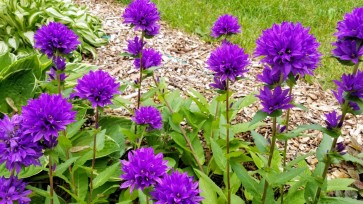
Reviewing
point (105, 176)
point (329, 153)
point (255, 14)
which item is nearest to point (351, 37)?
point (329, 153)

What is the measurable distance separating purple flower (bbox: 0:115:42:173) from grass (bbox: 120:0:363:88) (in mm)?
3590

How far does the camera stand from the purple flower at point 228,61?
1.94m

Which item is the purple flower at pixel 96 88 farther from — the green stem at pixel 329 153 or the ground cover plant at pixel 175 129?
the green stem at pixel 329 153

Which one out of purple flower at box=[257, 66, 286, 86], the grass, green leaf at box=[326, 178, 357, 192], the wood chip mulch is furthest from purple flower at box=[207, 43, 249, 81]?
the grass

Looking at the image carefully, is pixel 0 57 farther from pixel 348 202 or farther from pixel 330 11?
pixel 330 11

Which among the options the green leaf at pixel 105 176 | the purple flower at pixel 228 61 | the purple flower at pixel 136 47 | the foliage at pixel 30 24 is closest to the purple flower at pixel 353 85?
the purple flower at pixel 228 61

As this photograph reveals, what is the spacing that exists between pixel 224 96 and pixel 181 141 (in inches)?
22.4

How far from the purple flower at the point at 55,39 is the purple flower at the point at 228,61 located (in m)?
0.78

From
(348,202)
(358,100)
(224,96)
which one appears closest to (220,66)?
(224,96)

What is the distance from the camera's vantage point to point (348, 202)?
204 cm

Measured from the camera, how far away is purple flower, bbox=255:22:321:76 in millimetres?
1560

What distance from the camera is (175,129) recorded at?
8.91 feet

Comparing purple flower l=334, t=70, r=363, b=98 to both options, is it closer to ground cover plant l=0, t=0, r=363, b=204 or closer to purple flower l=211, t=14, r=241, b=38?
ground cover plant l=0, t=0, r=363, b=204

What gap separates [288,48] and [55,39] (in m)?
1.22
